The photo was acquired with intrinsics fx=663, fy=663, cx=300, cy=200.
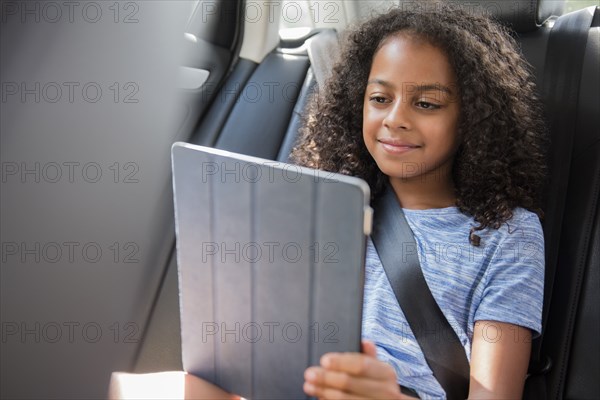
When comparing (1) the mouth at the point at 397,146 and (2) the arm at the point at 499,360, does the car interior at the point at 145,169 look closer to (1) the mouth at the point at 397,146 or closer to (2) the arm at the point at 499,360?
(2) the arm at the point at 499,360

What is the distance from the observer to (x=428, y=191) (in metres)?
1.27

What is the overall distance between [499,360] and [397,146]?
1.29 ft

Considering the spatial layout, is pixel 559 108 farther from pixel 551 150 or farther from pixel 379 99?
pixel 379 99

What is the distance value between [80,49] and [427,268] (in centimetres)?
74

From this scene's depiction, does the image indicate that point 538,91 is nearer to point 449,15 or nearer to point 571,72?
point 571,72

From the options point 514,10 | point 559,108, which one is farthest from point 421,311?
point 514,10

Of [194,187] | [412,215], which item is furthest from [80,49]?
[412,215]

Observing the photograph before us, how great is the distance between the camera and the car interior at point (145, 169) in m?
1.15

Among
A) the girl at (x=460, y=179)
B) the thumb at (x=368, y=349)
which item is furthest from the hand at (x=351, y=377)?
the girl at (x=460, y=179)

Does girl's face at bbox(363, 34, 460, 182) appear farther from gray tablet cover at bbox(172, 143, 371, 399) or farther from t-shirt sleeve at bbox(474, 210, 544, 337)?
gray tablet cover at bbox(172, 143, 371, 399)

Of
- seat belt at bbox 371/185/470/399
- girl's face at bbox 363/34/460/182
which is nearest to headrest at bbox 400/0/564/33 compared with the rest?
girl's face at bbox 363/34/460/182

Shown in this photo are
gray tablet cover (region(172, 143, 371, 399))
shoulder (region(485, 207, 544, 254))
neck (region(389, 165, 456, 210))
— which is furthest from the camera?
neck (region(389, 165, 456, 210))

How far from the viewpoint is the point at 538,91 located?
131 centimetres

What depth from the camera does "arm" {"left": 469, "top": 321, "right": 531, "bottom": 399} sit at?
3.36ft
